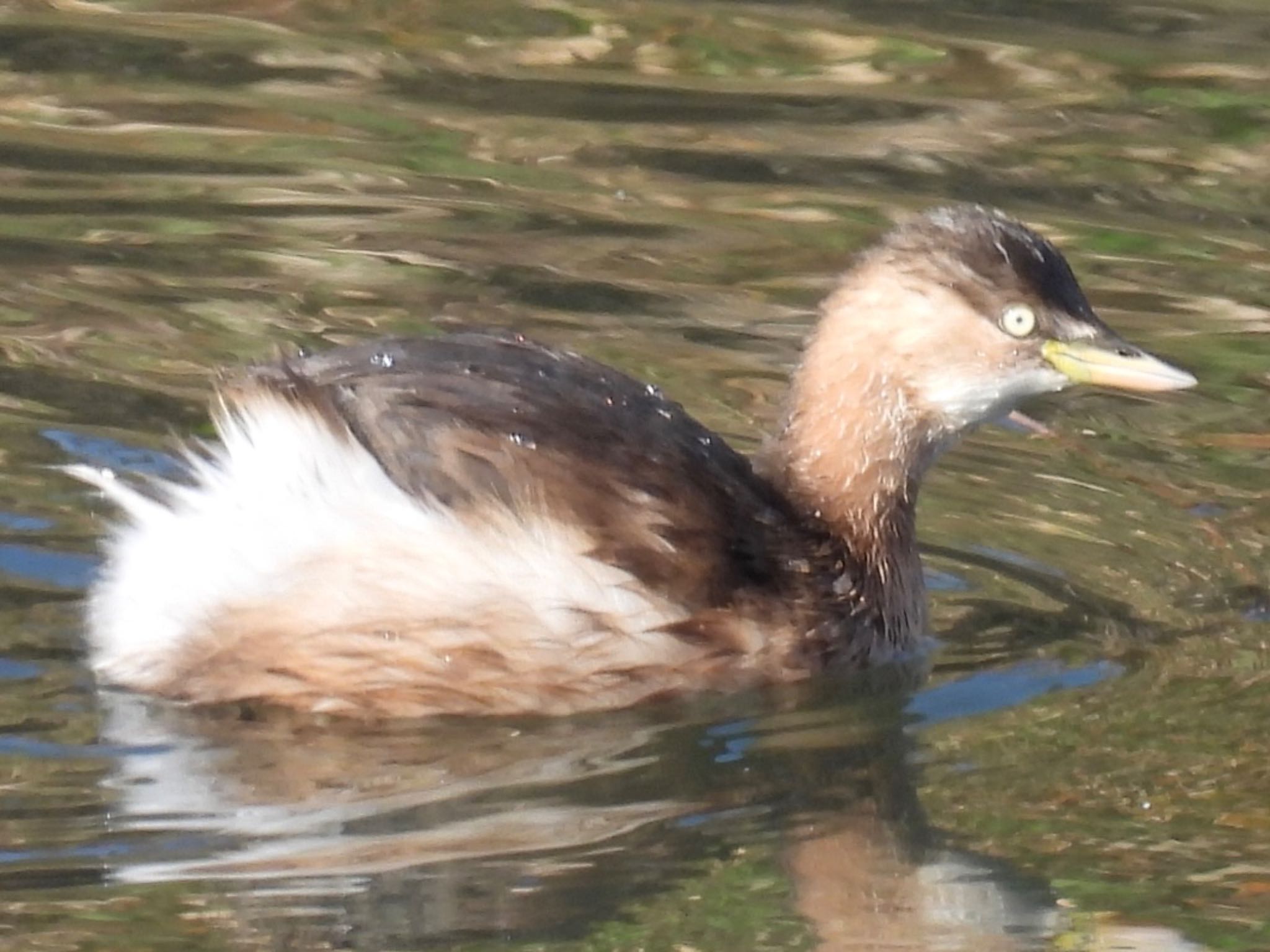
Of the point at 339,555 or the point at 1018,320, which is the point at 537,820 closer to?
the point at 339,555

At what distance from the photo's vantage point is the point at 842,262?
9117 mm

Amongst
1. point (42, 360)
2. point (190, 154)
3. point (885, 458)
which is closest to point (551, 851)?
point (885, 458)

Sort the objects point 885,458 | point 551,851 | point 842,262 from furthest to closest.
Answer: point 842,262 → point 885,458 → point 551,851

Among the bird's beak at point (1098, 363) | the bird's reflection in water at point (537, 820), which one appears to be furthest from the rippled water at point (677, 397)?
the bird's beak at point (1098, 363)

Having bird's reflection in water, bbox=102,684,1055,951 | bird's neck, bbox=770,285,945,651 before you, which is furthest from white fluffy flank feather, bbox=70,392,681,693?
bird's neck, bbox=770,285,945,651

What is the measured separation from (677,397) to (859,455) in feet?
4.90

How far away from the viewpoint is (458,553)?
5746 mm

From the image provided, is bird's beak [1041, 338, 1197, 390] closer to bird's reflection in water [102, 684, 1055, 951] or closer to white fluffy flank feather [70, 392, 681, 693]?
bird's reflection in water [102, 684, 1055, 951]

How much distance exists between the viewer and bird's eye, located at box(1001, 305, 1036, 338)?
21.1ft

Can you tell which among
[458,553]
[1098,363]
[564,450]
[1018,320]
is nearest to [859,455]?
[1018,320]

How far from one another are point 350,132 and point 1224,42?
3.49 meters

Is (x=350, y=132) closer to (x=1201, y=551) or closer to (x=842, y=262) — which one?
(x=842, y=262)

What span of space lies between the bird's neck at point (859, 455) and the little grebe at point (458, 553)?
0.17 metres

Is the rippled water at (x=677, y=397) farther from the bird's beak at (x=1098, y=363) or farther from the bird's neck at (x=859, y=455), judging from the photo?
the bird's beak at (x=1098, y=363)
